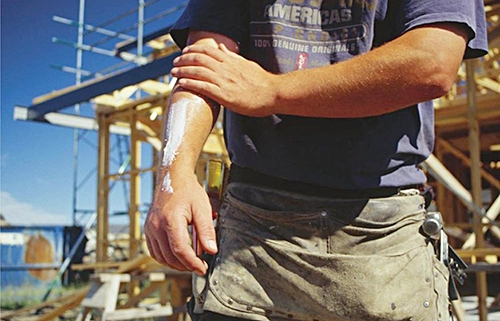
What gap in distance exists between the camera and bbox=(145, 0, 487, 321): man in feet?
4.88

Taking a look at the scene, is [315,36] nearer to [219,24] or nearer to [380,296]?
[219,24]

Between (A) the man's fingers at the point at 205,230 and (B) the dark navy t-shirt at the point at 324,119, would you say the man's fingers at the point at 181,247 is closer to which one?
(A) the man's fingers at the point at 205,230

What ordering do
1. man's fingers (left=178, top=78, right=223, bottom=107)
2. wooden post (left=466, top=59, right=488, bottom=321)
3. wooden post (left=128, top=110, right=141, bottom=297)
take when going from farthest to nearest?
wooden post (left=128, top=110, right=141, bottom=297) → wooden post (left=466, top=59, right=488, bottom=321) → man's fingers (left=178, top=78, right=223, bottom=107)

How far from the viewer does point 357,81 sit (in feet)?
4.66

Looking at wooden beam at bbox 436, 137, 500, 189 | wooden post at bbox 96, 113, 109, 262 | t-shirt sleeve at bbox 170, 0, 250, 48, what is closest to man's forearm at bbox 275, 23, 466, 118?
t-shirt sleeve at bbox 170, 0, 250, 48

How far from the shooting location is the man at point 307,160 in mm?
1486

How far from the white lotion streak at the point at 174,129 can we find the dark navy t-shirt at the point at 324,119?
0.22 meters

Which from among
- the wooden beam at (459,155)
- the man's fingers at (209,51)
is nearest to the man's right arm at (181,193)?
the man's fingers at (209,51)

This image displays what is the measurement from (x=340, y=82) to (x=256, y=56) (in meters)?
0.42

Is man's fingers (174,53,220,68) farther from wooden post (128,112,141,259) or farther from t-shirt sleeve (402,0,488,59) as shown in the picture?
wooden post (128,112,141,259)

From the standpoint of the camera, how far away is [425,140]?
71.2 inches

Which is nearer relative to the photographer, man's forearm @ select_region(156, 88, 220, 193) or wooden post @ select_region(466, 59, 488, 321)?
man's forearm @ select_region(156, 88, 220, 193)

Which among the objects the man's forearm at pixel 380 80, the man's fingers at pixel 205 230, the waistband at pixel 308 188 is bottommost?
the man's fingers at pixel 205 230

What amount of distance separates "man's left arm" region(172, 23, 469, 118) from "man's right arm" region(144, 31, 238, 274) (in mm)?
116
